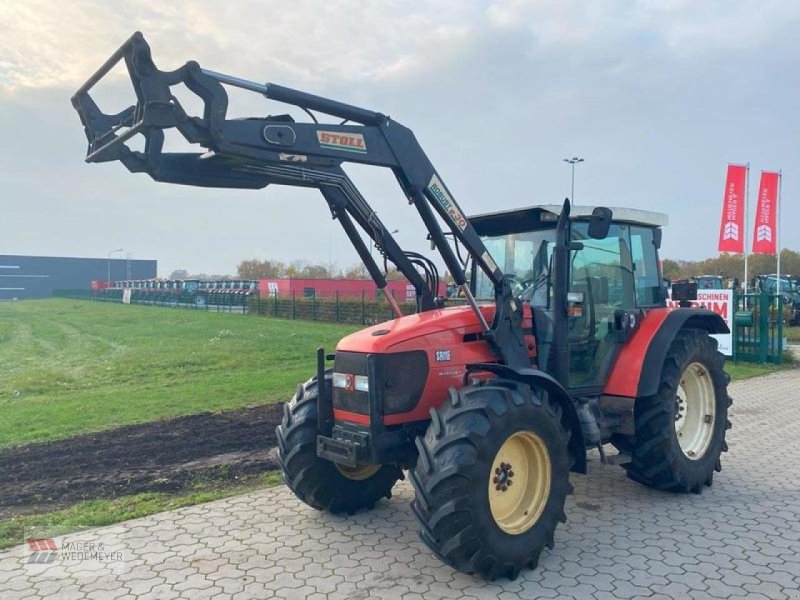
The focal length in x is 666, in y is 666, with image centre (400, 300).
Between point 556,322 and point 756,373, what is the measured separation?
10.9 metres

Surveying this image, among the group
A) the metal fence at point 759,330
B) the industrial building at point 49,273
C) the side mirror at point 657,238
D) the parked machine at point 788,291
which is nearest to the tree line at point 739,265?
the parked machine at point 788,291

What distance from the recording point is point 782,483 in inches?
238

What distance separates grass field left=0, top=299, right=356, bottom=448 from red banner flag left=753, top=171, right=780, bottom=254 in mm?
13340

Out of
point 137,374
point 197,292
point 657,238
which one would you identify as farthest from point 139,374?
point 197,292

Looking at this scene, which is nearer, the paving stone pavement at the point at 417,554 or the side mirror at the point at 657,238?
the paving stone pavement at the point at 417,554

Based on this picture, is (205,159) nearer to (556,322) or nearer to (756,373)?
(556,322)

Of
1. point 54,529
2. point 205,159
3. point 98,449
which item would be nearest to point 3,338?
point 98,449

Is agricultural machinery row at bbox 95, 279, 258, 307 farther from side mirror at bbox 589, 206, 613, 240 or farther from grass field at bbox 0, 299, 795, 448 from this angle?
side mirror at bbox 589, 206, 613, 240

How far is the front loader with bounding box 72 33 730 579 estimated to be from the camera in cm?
388

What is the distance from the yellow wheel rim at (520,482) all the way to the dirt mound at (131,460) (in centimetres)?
301

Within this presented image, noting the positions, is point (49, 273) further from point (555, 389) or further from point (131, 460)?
point (555, 389)

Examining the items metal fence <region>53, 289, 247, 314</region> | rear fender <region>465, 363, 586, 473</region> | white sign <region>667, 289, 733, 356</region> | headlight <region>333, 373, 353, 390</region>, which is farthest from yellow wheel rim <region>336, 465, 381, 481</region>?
metal fence <region>53, 289, 247, 314</region>

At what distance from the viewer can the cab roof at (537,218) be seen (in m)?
5.28

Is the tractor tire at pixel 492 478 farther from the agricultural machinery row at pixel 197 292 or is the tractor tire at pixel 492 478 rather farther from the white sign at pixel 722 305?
the agricultural machinery row at pixel 197 292
